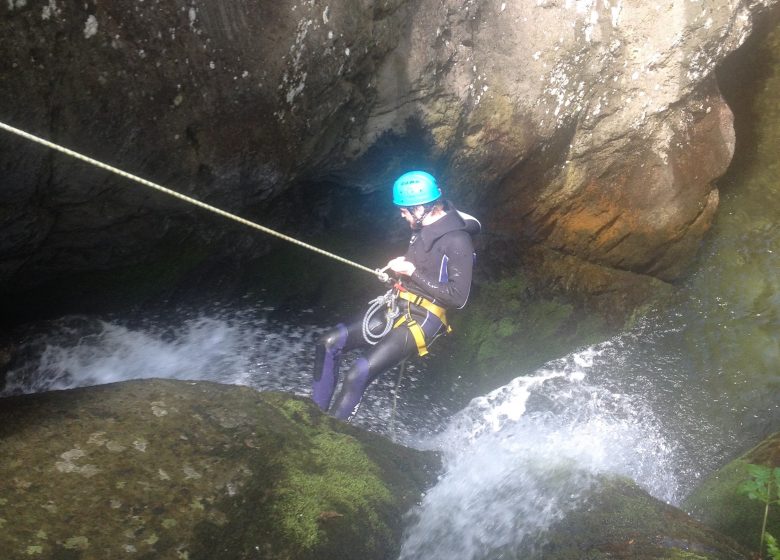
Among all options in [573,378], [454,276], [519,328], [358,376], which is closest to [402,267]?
[454,276]

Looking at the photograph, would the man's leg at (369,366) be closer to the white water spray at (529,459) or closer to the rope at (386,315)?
the rope at (386,315)

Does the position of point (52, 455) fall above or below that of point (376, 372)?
below

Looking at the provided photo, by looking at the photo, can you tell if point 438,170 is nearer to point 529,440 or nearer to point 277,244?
point 277,244

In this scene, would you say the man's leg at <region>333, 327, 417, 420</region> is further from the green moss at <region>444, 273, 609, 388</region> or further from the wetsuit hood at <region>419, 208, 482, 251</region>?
the green moss at <region>444, 273, 609, 388</region>

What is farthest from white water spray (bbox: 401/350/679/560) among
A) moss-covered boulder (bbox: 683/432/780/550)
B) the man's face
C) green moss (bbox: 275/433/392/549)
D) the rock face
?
Result: the man's face

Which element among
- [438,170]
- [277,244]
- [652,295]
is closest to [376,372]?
[277,244]

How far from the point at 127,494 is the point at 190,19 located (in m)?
→ 2.86

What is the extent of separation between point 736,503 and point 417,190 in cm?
355

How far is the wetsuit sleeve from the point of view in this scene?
5.18 meters

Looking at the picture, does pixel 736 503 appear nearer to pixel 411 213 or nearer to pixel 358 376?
pixel 358 376

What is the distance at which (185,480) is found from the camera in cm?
305

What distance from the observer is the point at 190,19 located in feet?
12.2

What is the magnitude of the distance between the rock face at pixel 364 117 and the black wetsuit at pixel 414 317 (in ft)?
3.05

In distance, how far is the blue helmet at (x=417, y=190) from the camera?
210 inches
